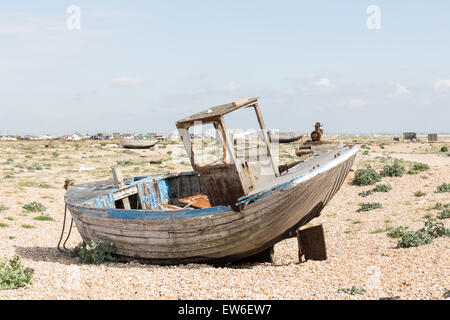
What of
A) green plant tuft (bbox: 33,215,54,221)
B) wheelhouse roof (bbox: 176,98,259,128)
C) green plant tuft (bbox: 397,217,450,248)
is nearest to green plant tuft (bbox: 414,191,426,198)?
green plant tuft (bbox: 397,217,450,248)

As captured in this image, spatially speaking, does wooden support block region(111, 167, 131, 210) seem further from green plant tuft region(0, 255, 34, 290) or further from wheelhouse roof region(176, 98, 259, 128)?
green plant tuft region(0, 255, 34, 290)

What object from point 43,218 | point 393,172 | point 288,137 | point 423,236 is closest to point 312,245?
point 423,236

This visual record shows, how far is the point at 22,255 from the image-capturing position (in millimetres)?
10180

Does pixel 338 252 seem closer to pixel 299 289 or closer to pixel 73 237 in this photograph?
pixel 299 289

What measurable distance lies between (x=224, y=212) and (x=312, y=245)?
2408 mm

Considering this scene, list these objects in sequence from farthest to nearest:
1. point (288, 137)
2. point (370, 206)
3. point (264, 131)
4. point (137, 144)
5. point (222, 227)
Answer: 1. point (288, 137)
2. point (137, 144)
3. point (370, 206)
4. point (264, 131)
5. point (222, 227)

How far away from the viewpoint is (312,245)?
9.02 m

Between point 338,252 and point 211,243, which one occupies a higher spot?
point 211,243

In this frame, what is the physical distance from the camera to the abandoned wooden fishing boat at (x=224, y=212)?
795 cm

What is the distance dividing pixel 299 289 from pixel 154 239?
3414 mm

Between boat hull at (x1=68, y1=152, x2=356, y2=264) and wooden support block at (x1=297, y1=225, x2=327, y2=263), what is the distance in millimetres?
374

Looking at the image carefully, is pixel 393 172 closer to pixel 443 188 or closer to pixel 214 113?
pixel 443 188

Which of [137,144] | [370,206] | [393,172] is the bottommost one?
[370,206]
